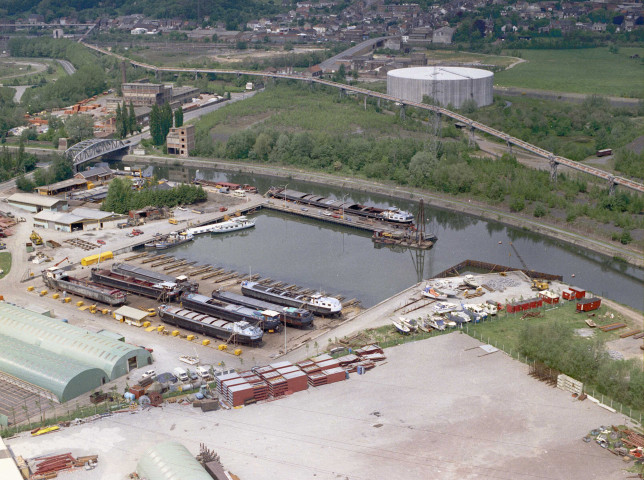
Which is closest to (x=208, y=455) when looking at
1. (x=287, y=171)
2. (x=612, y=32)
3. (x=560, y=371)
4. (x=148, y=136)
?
(x=560, y=371)

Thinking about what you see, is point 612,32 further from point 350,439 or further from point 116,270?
point 350,439

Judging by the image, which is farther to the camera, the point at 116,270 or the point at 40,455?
the point at 116,270

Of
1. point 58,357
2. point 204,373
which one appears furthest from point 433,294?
point 58,357

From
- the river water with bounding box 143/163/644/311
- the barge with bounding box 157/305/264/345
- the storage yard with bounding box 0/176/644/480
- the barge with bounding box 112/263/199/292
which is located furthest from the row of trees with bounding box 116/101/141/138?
the barge with bounding box 157/305/264/345

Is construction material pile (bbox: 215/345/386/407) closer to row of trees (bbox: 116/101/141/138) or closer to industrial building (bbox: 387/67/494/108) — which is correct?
row of trees (bbox: 116/101/141/138)

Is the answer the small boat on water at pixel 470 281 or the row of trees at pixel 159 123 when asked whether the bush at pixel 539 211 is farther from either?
the row of trees at pixel 159 123

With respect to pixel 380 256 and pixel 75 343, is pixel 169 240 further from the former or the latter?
pixel 75 343

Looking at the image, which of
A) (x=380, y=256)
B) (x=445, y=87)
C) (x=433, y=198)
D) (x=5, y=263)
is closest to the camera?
(x=5, y=263)
